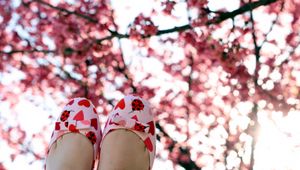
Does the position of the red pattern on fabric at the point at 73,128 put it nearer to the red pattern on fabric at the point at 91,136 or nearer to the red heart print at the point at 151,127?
the red pattern on fabric at the point at 91,136

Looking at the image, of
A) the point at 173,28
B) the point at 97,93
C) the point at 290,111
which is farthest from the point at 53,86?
the point at 290,111

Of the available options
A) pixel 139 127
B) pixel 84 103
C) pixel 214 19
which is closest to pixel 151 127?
pixel 139 127

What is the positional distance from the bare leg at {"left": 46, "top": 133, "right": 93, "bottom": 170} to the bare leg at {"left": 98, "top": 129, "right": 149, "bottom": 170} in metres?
0.05

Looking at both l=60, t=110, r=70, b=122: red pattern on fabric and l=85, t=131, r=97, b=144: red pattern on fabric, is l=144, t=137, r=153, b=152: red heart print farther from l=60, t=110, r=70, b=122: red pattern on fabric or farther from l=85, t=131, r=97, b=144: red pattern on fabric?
l=60, t=110, r=70, b=122: red pattern on fabric

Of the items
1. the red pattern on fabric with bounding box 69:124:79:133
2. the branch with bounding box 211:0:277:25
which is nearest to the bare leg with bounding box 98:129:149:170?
the red pattern on fabric with bounding box 69:124:79:133

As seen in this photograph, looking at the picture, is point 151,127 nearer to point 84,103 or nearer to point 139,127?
point 139,127

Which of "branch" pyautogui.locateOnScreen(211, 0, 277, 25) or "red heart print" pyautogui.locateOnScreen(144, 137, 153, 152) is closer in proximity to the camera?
"red heart print" pyautogui.locateOnScreen(144, 137, 153, 152)

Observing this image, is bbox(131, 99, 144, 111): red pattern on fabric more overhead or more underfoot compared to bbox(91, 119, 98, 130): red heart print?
more overhead

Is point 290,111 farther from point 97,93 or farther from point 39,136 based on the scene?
point 39,136

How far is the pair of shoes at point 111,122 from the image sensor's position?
5.60ft

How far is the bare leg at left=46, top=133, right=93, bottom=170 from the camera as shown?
1653mm

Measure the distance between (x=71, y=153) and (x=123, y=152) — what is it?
0.18 meters

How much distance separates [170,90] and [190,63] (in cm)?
32

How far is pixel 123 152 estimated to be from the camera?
163 cm
